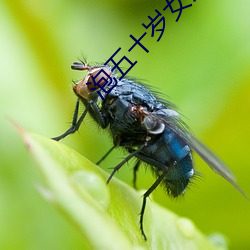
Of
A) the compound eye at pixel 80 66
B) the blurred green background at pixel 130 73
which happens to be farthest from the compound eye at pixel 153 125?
the blurred green background at pixel 130 73

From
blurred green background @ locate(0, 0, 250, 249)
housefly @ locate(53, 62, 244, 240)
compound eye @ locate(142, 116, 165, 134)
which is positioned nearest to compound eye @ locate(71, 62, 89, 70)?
housefly @ locate(53, 62, 244, 240)

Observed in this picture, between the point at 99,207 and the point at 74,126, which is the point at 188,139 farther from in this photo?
the point at 99,207

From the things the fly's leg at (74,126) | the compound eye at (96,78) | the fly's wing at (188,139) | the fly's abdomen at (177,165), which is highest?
the fly's wing at (188,139)

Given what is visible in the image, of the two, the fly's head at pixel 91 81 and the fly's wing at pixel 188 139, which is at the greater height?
the fly's wing at pixel 188 139

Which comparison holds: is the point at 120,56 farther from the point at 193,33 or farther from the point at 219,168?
the point at 219,168

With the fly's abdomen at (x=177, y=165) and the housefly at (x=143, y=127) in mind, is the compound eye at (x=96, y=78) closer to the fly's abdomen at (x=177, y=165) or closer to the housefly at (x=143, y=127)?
the housefly at (x=143, y=127)
